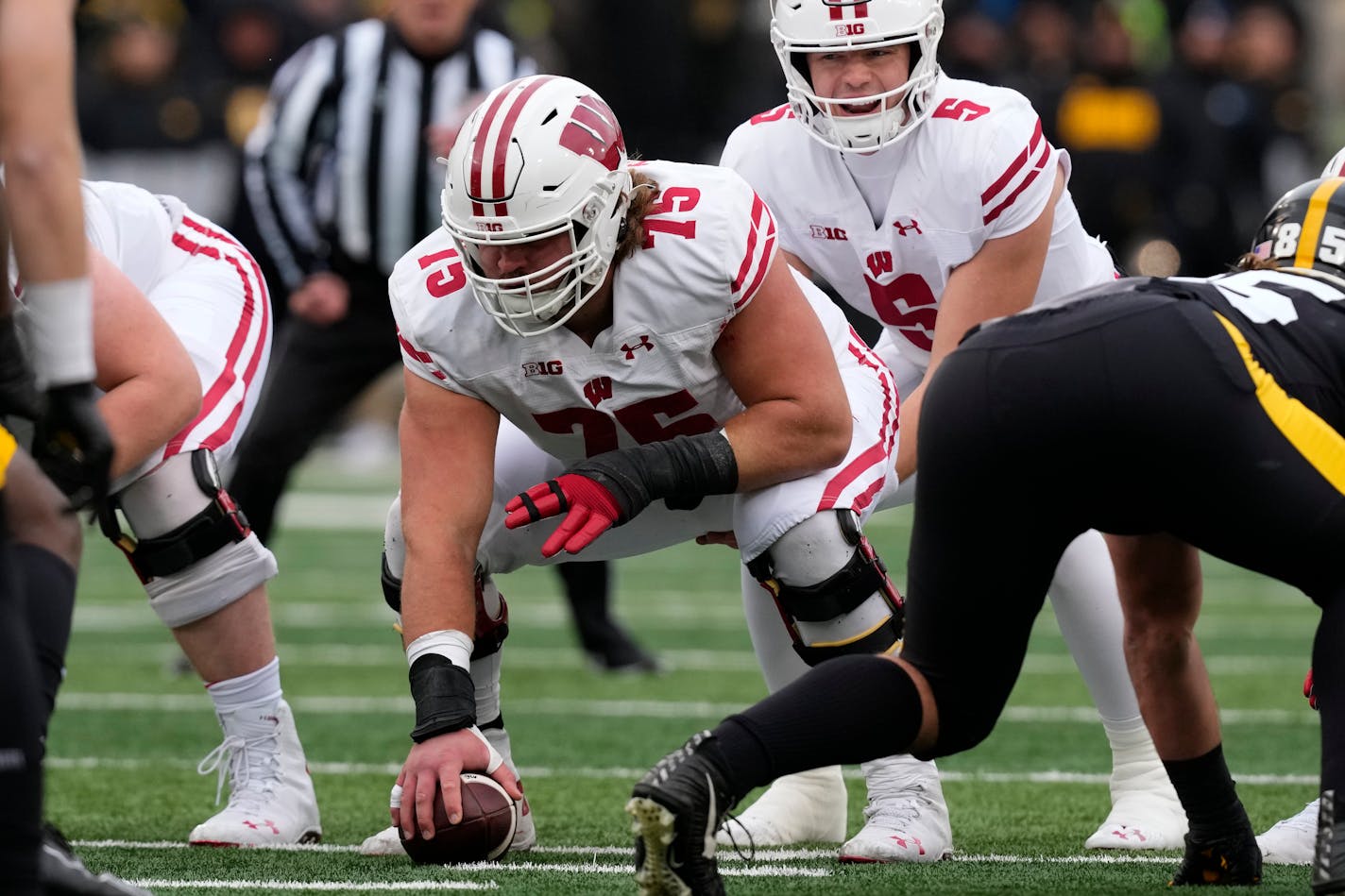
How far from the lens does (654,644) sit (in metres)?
7.45

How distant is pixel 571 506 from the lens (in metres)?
3.46

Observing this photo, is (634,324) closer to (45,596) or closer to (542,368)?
(542,368)

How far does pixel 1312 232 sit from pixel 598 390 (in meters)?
1.21

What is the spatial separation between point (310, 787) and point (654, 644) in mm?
A: 3406

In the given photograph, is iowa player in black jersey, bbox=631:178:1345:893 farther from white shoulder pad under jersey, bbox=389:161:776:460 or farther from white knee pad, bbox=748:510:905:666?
white shoulder pad under jersey, bbox=389:161:776:460

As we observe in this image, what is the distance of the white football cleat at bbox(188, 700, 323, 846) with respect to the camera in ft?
13.0

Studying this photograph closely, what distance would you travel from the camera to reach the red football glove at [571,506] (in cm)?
344

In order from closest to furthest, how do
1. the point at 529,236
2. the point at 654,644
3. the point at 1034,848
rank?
1. the point at 529,236
2. the point at 1034,848
3. the point at 654,644

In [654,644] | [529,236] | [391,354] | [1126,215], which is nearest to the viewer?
Result: [529,236]

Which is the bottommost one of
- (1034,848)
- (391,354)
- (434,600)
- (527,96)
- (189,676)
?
(189,676)

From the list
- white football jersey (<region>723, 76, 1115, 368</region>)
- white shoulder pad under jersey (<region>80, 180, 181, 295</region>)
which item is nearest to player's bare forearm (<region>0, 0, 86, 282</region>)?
white shoulder pad under jersey (<region>80, 180, 181, 295</region>)

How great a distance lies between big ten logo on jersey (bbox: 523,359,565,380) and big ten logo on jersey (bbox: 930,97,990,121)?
1.08 metres

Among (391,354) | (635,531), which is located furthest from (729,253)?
(391,354)

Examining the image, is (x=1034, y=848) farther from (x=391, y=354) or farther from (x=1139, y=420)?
(x=391, y=354)
